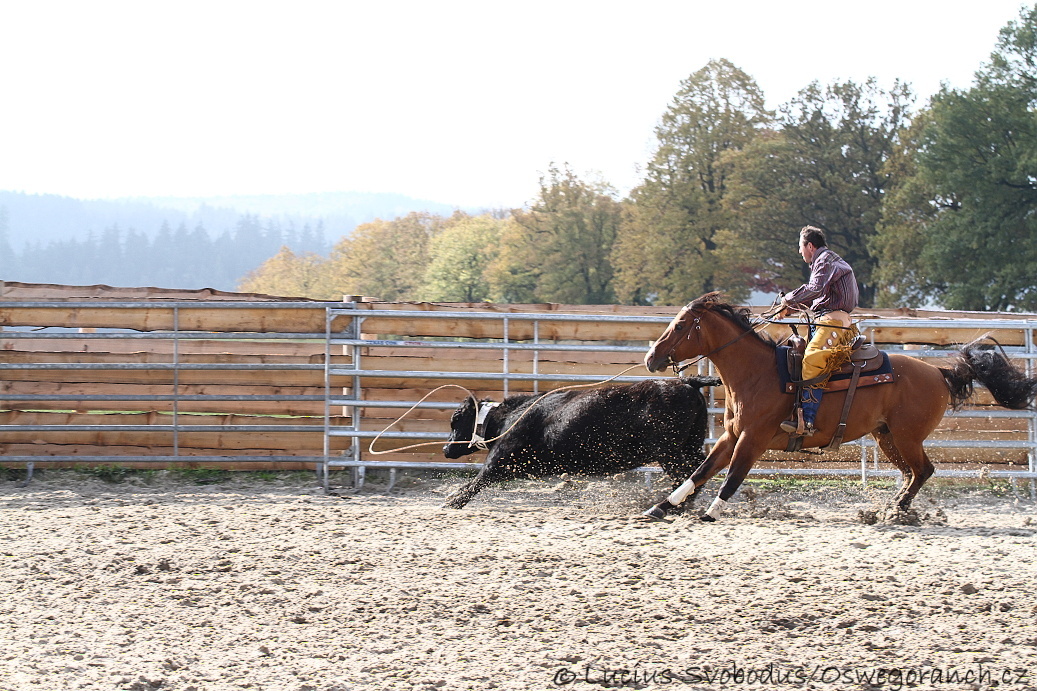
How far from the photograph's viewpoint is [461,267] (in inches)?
2317

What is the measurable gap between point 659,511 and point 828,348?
5.32 ft

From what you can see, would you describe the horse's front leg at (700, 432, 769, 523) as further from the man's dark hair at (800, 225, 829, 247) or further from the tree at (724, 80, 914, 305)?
the tree at (724, 80, 914, 305)

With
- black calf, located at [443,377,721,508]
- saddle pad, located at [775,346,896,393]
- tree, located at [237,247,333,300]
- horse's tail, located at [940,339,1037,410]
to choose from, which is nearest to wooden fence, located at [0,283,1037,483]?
black calf, located at [443,377,721,508]

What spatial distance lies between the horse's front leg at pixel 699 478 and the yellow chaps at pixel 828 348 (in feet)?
2.41

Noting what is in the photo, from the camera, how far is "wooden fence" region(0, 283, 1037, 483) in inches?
355

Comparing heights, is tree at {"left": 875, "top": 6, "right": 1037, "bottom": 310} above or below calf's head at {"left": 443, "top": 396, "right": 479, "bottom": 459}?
above

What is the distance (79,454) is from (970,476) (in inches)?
316

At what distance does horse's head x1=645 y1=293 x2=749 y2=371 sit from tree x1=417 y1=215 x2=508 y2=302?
4903 centimetres

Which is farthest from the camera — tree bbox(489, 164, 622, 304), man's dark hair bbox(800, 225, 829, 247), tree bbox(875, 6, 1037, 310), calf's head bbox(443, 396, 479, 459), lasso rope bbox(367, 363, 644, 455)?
tree bbox(489, 164, 622, 304)

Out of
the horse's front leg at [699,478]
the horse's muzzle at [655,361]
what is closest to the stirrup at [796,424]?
the horse's front leg at [699,478]

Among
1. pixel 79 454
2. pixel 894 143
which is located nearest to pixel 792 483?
pixel 79 454

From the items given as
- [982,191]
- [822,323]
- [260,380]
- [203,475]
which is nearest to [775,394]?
[822,323]

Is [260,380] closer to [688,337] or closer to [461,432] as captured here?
[461,432]

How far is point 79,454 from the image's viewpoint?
9.34 metres
